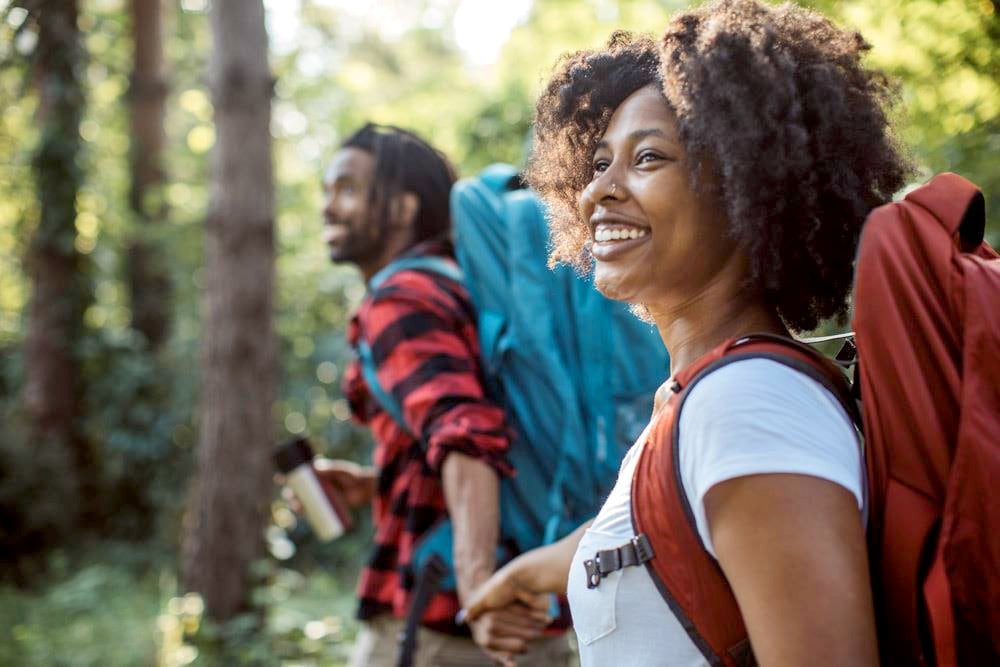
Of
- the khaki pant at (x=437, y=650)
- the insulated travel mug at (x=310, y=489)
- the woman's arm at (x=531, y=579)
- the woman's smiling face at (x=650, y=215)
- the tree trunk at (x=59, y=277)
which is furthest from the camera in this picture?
the tree trunk at (x=59, y=277)

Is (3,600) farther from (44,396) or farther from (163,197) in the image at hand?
(163,197)

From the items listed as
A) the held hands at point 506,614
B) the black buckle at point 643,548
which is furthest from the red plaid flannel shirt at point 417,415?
the black buckle at point 643,548

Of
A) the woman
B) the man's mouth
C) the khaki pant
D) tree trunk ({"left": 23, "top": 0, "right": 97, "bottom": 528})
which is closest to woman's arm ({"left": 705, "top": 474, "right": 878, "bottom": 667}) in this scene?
the woman

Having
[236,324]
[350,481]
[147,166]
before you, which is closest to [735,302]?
[350,481]

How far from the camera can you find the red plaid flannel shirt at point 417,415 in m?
2.42

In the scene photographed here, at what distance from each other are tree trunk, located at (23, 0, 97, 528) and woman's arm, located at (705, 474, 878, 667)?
32.8ft

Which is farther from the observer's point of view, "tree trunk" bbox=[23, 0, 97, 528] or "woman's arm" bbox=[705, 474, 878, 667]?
"tree trunk" bbox=[23, 0, 97, 528]

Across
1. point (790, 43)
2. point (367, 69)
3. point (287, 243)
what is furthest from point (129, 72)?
point (790, 43)

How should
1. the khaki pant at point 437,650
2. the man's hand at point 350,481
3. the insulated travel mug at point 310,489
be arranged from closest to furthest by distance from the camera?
the khaki pant at point 437,650 < the insulated travel mug at point 310,489 < the man's hand at point 350,481

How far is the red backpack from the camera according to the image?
1038 millimetres

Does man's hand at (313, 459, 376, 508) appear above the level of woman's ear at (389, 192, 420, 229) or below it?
below

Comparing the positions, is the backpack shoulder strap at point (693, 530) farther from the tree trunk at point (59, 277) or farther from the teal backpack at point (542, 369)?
the tree trunk at point (59, 277)

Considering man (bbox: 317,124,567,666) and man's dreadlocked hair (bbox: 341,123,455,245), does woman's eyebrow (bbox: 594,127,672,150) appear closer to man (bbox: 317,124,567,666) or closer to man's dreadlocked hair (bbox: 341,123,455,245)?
man (bbox: 317,124,567,666)

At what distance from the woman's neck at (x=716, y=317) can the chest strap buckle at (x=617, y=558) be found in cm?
33
